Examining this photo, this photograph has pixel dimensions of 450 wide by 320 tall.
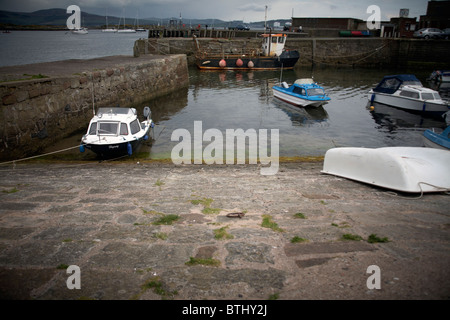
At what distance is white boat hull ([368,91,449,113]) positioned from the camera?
21172mm

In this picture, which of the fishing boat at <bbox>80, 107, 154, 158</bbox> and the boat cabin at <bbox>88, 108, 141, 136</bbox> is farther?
the boat cabin at <bbox>88, 108, 141, 136</bbox>

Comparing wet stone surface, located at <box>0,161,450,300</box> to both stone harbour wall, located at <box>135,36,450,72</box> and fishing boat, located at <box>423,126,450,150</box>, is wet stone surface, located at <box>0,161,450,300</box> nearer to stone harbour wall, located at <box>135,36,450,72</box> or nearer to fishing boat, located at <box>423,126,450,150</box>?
fishing boat, located at <box>423,126,450,150</box>

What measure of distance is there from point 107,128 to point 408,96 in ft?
70.0

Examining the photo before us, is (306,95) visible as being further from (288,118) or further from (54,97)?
(54,97)

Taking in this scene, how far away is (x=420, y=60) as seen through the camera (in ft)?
149

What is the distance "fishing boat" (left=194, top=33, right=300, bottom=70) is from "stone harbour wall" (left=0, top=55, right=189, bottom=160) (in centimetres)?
1948

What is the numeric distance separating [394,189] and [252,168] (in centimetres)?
531

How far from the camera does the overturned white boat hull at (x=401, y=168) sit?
22.1 ft

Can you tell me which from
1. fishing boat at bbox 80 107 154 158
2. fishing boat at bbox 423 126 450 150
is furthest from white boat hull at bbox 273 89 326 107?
fishing boat at bbox 80 107 154 158

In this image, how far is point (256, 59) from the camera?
144 ft

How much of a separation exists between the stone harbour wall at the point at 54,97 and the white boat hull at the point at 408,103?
1904 centimetres

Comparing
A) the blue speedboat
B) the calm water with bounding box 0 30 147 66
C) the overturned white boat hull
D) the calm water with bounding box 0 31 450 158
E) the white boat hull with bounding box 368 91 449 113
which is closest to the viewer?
the overturned white boat hull

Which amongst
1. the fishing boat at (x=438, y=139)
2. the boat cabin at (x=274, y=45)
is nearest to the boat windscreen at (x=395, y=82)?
the fishing boat at (x=438, y=139)

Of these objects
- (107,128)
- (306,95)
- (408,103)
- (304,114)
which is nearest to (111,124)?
(107,128)
